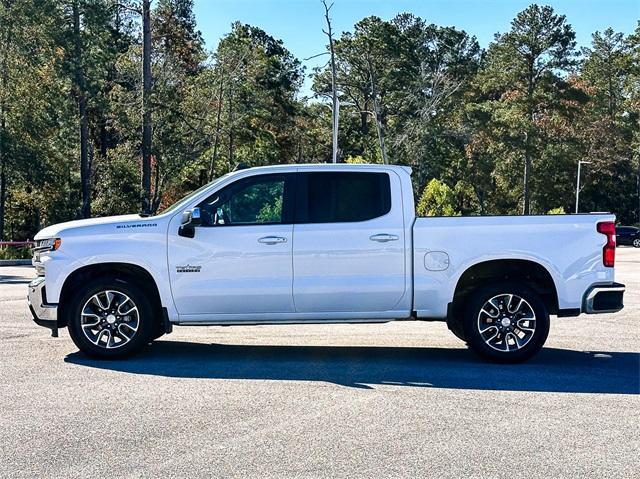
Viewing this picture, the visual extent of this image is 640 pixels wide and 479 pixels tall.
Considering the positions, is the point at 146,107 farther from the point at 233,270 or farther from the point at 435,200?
the point at 233,270

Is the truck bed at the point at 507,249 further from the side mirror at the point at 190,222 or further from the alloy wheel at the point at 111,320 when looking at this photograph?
the alloy wheel at the point at 111,320

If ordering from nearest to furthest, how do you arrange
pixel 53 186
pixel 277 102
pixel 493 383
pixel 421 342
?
pixel 493 383, pixel 421 342, pixel 53 186, pixel 277 102

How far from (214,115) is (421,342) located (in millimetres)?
37395

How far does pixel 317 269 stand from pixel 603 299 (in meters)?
2.96

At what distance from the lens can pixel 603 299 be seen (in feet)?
26.3

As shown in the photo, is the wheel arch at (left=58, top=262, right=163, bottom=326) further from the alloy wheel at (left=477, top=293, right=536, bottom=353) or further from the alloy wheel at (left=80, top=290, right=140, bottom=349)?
the alloy wheel at (left=477, top=293, right=536, bottom=353)

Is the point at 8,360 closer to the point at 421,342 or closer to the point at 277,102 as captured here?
the point at 421,342

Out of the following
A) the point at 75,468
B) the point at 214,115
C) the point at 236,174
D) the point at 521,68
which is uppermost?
the point at 521,68

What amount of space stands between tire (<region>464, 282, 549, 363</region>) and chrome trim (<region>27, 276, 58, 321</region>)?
4.30 metres

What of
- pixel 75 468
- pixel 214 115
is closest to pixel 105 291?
pixel 75 468

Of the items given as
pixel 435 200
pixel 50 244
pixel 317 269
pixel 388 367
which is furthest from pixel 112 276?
pixel 435 200

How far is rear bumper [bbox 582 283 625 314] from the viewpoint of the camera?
8.04m

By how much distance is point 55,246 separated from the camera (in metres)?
8.11

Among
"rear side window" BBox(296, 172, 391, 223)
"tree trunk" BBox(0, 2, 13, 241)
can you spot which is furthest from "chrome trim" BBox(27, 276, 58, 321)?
"tree trunk" BBox(0, 2, 13, 241)
